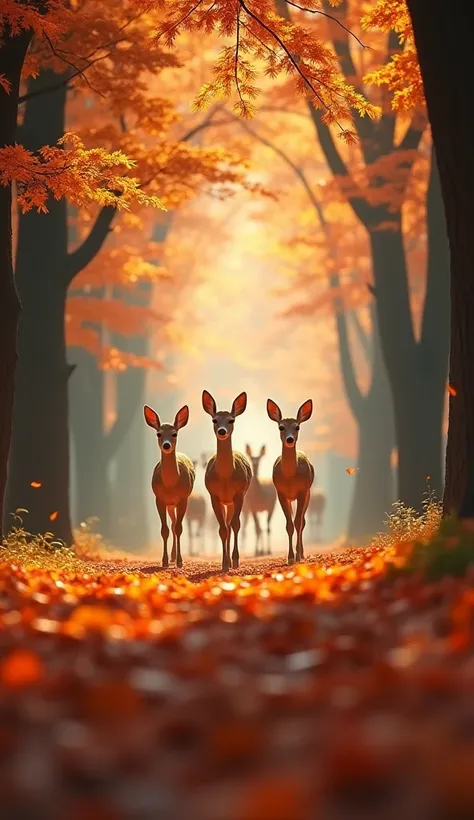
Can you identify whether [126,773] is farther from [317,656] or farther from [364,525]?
[364,525]

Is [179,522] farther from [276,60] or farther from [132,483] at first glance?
[132,483]

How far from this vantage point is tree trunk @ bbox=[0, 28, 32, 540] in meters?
10.6

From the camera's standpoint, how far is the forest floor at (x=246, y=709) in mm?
2475

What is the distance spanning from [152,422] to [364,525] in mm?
14262

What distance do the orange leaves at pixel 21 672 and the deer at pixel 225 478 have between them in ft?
30.5

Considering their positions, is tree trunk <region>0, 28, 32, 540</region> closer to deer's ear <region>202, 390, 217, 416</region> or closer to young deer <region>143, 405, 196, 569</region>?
deer's ear <region>202, 390, 217, 416</region>

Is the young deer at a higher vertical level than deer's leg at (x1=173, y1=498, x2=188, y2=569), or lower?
higher

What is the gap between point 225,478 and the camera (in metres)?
13.4

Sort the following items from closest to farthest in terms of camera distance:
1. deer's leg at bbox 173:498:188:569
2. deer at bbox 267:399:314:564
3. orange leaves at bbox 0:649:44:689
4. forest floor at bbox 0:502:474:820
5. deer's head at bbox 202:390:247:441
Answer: forest floor at bbox 0:502:474:820 → orange leaves at bbox 0:649:44:689 → deer's head at bbox 202:390:247:441 → deer at bbox 267:399:314:564 → deer's leg at bbox 173:498:188:569

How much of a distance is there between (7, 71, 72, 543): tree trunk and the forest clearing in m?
0.04

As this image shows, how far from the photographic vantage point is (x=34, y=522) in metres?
15.9

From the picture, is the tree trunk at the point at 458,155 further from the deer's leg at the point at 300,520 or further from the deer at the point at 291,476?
the deer's leg at the point at 300,520

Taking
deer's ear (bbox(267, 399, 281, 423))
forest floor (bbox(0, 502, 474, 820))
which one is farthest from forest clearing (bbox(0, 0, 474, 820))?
deer's ear (bbox(267, 399, 281, 423))

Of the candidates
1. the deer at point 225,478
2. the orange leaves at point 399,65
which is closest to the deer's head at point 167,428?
the deer at point 225,478
